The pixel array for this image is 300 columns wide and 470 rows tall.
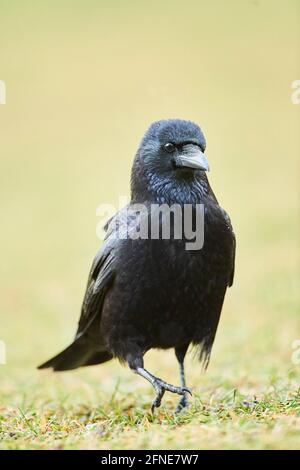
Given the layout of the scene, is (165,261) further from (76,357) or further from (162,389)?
(76,357)

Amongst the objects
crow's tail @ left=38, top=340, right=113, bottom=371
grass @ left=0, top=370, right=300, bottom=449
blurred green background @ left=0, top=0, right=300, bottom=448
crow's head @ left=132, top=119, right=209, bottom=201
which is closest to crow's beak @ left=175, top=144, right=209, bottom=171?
crow's head @ left=132, top=119, right=209, bottom=201

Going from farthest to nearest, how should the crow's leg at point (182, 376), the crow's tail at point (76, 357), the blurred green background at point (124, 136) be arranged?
the blurred green background at point (124, 136) → the crow's tail at point (76, 357) → the crow's leg at point (182, 376)

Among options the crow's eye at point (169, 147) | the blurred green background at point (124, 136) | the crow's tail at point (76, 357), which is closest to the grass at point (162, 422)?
the crow's tail at point (76, 357)

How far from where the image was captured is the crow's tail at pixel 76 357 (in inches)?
252

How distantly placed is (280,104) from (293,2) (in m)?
3.54

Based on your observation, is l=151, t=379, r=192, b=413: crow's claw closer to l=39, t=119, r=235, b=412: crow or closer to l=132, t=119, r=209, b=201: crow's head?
l=39, t=119, r=235, b=412: crow

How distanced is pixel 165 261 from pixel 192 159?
0.66 metres

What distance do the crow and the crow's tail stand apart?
29.1 inches

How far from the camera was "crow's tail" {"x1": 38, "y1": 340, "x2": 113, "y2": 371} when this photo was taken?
252 inches

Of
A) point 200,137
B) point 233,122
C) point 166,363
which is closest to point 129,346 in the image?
point 200,137

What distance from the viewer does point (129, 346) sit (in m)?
5.53

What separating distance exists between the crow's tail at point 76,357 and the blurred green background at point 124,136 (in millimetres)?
2525

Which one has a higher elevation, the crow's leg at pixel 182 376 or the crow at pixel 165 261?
the crow at pixel 165 261

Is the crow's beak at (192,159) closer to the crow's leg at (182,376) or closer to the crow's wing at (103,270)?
the crow's wing at (103,270)
